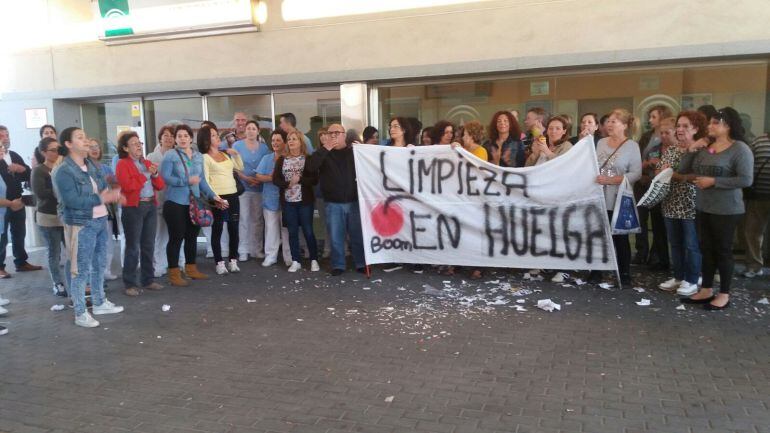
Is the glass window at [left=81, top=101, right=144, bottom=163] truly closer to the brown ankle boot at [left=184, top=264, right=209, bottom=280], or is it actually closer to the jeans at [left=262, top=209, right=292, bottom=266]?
the jeans at [left=262, top=209, right=292, bottom=266]

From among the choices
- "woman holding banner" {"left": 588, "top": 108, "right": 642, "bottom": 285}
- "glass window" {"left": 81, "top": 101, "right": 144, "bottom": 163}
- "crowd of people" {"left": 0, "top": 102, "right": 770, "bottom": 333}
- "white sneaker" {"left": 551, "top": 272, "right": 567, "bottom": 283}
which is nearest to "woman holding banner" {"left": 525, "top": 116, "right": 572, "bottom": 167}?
"crowd of people" {"left": 0, "top": 102, "right": 770, "bottom": 333}

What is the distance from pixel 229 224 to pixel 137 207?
4.61 ft

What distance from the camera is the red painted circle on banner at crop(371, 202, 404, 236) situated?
7.42 m

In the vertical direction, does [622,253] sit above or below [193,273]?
above

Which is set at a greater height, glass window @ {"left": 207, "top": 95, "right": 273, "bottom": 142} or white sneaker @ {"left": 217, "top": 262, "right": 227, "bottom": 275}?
glass window @ {"left": 207, "top": 95, "right": 273, "bottom": 142}

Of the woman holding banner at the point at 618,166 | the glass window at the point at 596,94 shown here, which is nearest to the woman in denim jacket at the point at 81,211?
the glass window at the point at 596,94

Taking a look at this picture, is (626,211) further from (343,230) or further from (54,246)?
(54,246)

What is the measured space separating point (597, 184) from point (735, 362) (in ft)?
8.20

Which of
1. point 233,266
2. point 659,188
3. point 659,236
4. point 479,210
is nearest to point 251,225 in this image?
point 233,266

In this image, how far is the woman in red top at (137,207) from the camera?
6.66 meters

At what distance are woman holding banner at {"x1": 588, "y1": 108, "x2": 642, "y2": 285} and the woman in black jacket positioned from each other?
12.1 feet

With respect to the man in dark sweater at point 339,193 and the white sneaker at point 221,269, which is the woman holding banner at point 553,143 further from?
the white sneaker at point 221,269

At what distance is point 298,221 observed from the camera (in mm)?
7953

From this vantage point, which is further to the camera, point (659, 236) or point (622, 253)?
point (659, 236)
